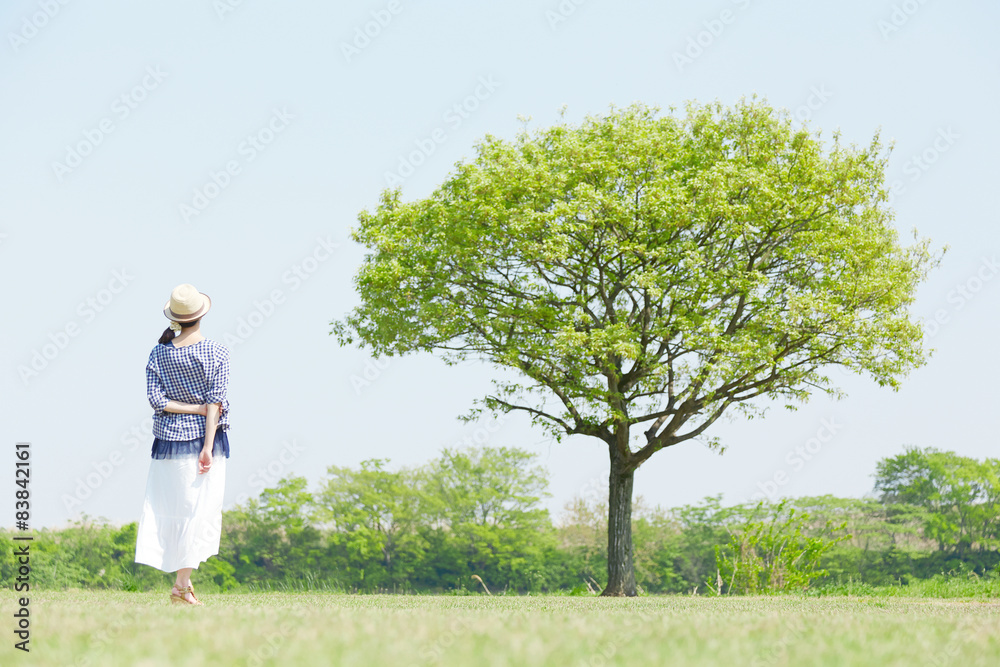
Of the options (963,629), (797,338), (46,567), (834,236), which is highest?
(834,236)

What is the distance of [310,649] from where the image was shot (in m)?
3.07

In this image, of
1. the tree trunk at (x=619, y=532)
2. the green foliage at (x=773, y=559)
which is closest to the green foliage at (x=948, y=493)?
the green foliage at (x=773, y=559)

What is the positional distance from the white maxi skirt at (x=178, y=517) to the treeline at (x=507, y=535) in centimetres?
1271

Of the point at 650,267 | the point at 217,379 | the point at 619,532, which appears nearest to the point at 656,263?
the point at 650,267

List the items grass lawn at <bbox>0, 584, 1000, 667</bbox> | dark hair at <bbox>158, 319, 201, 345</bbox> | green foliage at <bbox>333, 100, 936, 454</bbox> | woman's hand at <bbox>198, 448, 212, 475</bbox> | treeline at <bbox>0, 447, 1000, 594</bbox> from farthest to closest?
treeline at <bbox>0, 447, 1000, 594</bbox>, green foliage at <bbox>333, 100, 936, 454</bbox>, dark hair at <bbox>158, 319, 201, 345</bbox>, woman's hand at <bbox>198, 448, 212, 475</bbox>, grass lawn at <bbox>0, 584, 1000, 667</bbox>

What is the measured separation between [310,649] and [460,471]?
19916mm

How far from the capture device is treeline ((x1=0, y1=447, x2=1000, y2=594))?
68.6 feet

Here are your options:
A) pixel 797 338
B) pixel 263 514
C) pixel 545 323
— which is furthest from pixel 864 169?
pixel 263 514

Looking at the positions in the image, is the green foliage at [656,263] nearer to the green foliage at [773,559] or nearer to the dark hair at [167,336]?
the green foliage at [773,559]

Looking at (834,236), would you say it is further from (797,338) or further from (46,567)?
(46,567)

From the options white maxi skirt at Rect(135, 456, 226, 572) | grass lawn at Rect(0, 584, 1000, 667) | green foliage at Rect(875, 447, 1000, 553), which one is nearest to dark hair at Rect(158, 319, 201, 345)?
white maxi skirt at Rect(135, 456, 226, 572)

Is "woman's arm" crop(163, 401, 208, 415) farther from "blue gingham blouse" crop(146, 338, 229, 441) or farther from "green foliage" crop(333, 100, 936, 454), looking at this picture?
"green foliage" crop(333, 100, 936, 454)

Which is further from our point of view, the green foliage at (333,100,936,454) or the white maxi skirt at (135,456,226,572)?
the green foliage at (333,100,936,454)

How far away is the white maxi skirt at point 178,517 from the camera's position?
21.4ft
